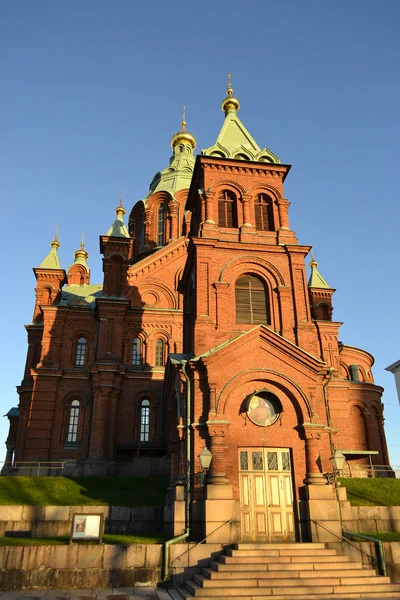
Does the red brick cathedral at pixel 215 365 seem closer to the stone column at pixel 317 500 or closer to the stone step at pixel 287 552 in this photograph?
the stone column at pixel 317 500

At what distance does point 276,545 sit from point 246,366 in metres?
5.85

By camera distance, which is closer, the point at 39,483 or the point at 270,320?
the point at 270,320

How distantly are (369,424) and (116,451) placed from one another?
18.6m

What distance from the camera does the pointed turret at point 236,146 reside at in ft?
76.5

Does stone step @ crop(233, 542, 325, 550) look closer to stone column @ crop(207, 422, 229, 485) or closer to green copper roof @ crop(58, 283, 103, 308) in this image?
stone column @ crop(207, 422, 229, 485)

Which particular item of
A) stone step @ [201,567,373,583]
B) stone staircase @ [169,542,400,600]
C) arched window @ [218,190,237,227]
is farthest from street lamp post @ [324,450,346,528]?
arched window @ [218,190,237,227]

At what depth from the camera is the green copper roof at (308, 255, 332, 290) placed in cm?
3934

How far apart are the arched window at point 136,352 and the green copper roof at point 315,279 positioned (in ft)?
49.4

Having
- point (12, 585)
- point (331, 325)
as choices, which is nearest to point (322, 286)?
point (331, 325)

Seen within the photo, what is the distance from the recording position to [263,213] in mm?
22797

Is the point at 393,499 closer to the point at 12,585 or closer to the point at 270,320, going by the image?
the point at 270,320

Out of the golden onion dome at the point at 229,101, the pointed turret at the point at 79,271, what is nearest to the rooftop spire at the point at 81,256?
the pointed turret at the point at 79,271

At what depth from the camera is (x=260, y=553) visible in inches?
554

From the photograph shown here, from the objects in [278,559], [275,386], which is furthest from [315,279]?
[278,559]
